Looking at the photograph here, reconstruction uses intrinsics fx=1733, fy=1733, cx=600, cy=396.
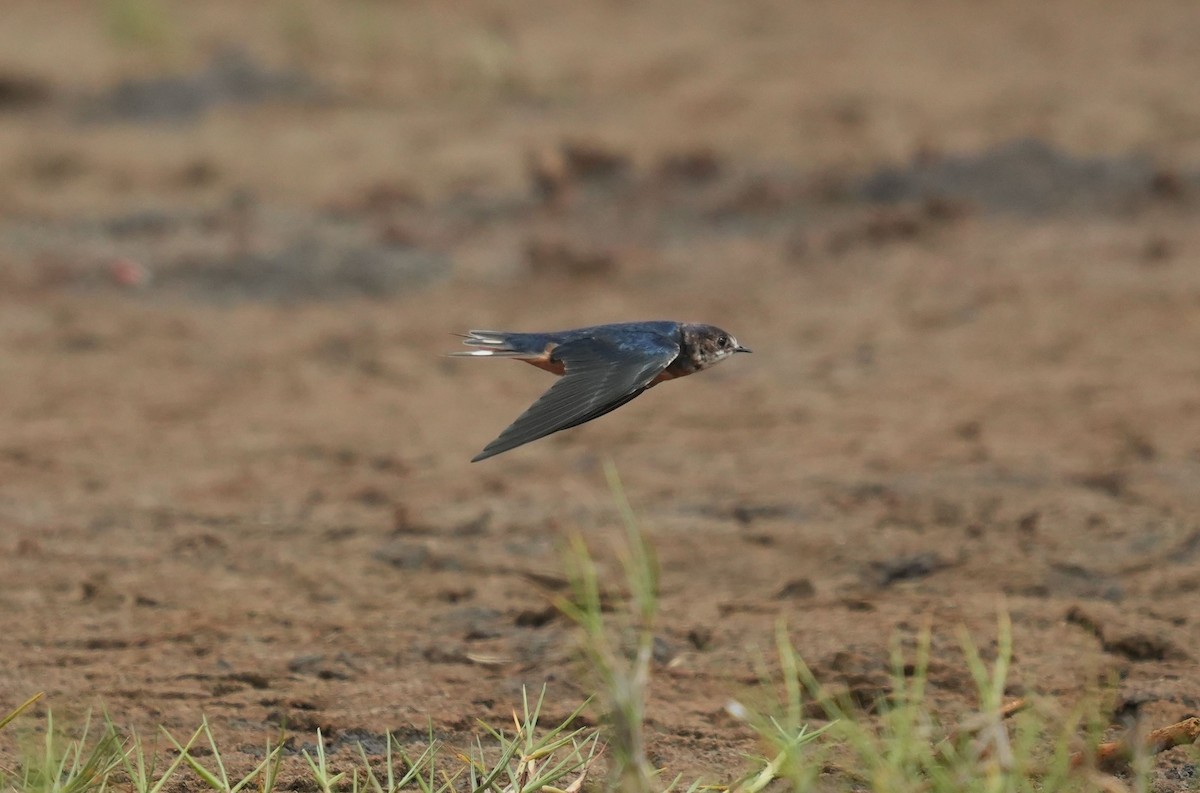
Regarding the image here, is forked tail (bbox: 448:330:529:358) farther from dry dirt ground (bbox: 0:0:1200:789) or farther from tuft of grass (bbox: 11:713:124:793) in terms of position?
tuft of grass (bbox: 11:713:124:793)

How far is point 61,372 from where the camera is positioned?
23.6 feet

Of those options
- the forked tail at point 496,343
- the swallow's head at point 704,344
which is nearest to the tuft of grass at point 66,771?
the forked tail at point 496,343

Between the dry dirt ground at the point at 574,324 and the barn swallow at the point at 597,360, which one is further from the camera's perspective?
the dry dirt ground at the point at 574,324

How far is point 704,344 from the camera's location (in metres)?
3.60

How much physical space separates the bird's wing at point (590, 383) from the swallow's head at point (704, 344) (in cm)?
9

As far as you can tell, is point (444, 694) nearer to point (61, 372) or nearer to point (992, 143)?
point (61, 372)

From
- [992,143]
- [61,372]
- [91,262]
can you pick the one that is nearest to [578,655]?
[61,372]

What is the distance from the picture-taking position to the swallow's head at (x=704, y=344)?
3.56 m

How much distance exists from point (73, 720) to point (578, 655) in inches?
45.2

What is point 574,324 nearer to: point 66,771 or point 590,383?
point 590,383

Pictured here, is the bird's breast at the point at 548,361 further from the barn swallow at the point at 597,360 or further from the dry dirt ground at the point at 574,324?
the dry dirt ground at the point at 574,324

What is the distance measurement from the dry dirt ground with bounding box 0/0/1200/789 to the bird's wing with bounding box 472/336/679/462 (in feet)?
2.06

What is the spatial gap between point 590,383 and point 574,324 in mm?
4384

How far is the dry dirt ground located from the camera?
4250mm
